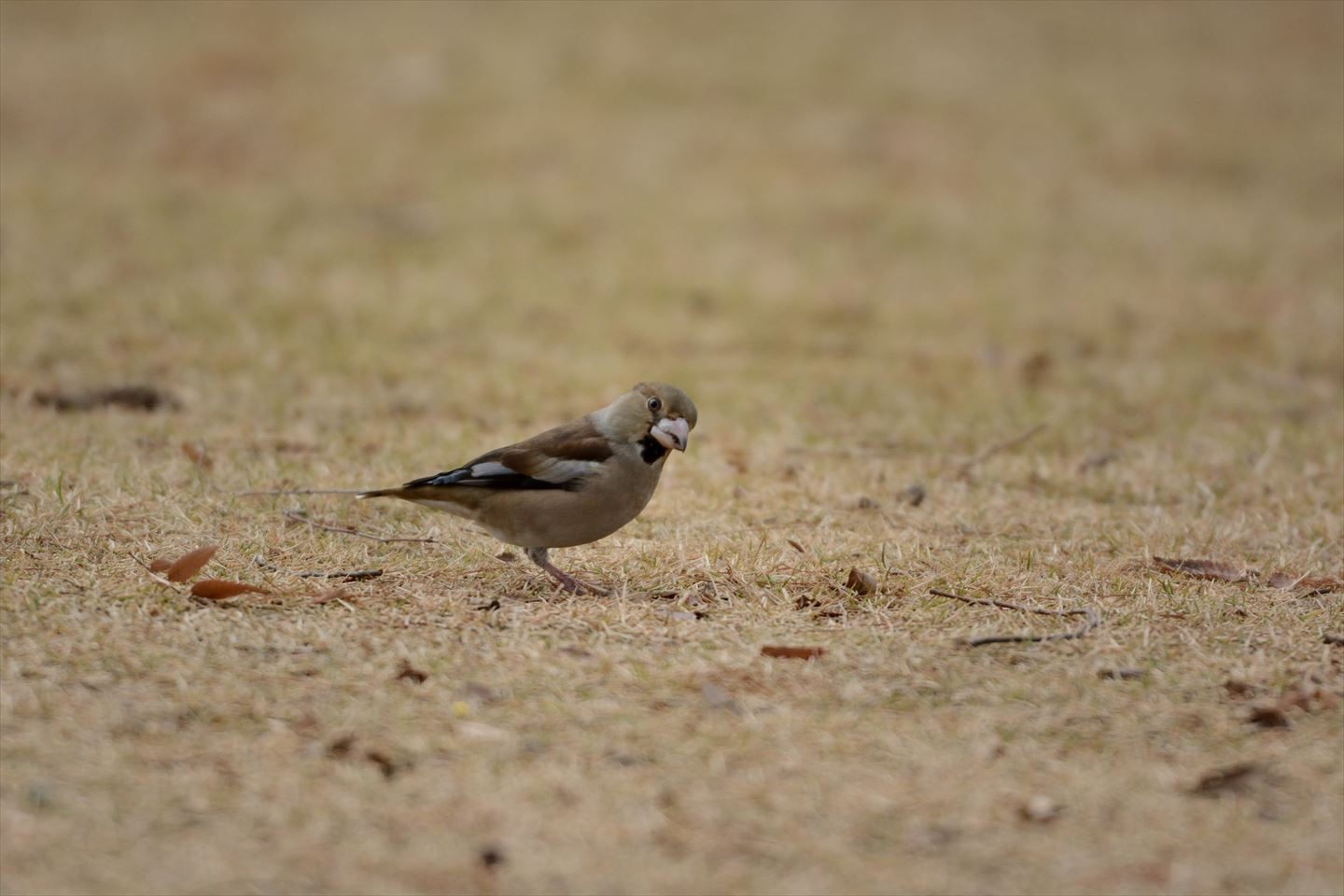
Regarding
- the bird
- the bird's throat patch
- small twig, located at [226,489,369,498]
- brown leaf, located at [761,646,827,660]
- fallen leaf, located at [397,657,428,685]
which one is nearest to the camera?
fallen leaf, located at [397,657,428,685]

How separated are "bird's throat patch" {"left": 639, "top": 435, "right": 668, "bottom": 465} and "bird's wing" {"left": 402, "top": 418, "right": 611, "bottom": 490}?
11 cm

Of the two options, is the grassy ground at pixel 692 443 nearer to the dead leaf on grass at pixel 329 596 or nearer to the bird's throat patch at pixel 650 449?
the dead leaf on grass at pixel 329 596

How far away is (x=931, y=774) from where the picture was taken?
3402 millimetres

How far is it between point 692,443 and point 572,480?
2661 mm

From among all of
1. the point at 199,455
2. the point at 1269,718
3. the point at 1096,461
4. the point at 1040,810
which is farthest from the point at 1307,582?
the point at 199,455

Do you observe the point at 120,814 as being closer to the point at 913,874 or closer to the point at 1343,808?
the point at 913,874

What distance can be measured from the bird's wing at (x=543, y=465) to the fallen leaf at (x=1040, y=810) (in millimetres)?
1720

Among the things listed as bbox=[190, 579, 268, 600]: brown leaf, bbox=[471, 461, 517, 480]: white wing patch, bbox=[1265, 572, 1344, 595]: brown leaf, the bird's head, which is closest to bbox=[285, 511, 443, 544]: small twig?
bbox=[471, 461, 517, 480]: white wing patch

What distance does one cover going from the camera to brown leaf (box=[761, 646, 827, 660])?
4023 millimetres

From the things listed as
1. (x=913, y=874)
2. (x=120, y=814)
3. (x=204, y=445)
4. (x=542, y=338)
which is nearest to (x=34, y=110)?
(x=542, y=338)

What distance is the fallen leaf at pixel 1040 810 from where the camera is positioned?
3215mm

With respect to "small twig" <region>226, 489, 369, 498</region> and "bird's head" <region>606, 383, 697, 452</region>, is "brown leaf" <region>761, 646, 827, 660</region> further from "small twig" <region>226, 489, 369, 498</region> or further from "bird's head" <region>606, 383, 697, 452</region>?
"small twig" <region>226, 489, 369, 498</region>

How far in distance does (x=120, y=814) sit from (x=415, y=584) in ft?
4.99

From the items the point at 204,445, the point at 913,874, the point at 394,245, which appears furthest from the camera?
the point at 394,245
